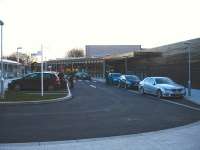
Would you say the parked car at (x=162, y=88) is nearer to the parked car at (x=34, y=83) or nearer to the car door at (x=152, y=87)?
the car door at (x=152, y=87)

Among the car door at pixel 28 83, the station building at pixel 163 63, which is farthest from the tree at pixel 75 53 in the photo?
the car door at pixel 28 83

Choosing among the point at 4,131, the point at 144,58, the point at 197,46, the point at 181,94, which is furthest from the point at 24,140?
the point at 144,58

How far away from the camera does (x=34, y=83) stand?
30.8 m

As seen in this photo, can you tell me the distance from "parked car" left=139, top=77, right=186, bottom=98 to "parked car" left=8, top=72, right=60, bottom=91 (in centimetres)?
680

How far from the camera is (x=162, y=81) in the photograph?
88.7ft

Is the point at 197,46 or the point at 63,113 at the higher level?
the point at 197,46

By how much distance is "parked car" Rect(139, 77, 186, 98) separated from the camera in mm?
24750

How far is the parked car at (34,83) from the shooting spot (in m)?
30.7

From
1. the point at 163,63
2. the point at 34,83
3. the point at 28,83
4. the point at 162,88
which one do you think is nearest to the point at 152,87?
the point at 162,88

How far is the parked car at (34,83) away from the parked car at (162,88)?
6.80 meters

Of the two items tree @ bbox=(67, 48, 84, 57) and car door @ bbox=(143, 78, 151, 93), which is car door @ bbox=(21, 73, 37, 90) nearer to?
car door @ bbox=(143, 78, 151, 93)

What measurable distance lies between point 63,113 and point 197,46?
72.7 ft

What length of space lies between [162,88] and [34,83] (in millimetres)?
10446

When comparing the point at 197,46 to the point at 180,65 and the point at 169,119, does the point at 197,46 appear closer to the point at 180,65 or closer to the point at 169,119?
the point at 180,65
